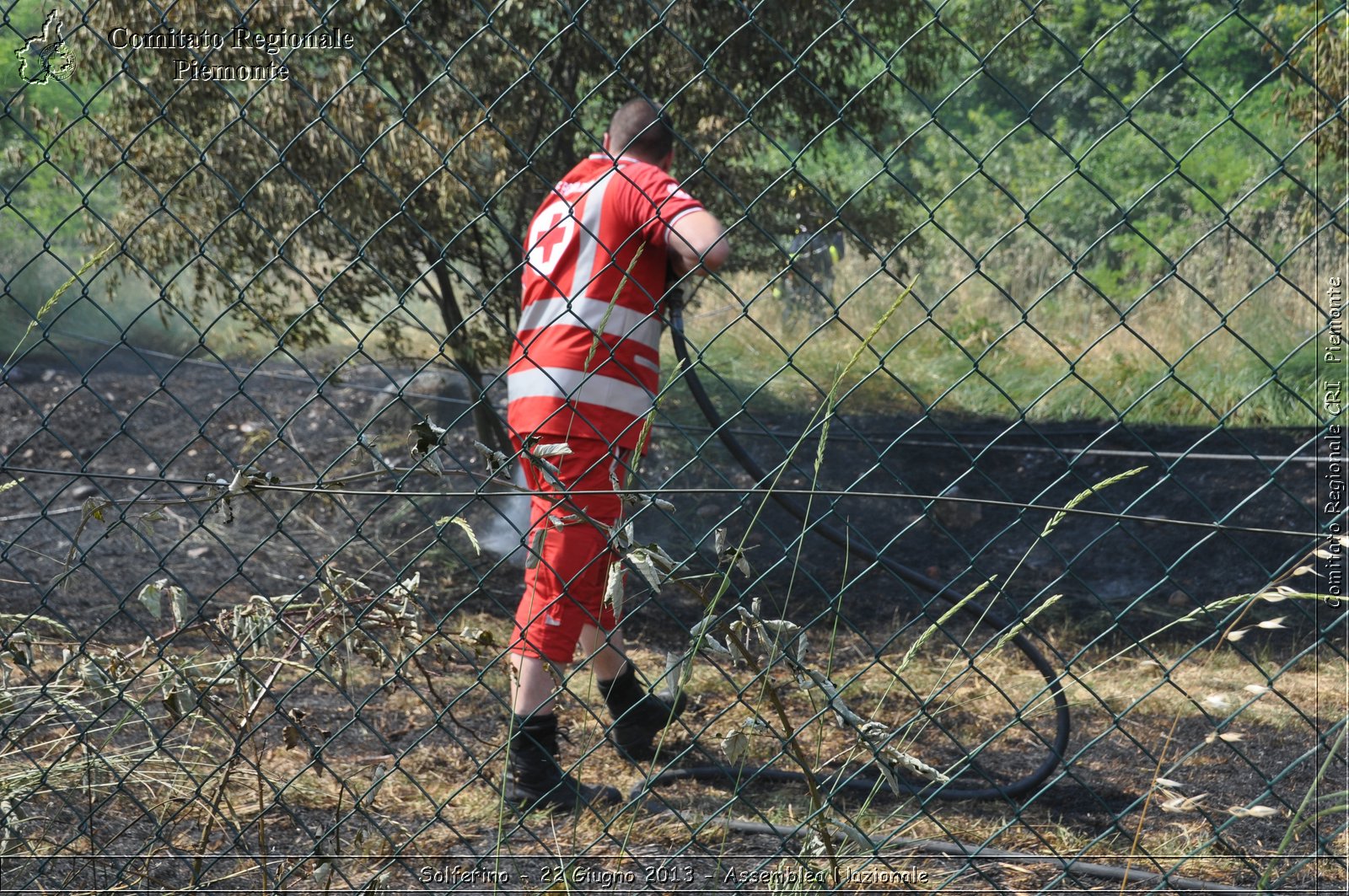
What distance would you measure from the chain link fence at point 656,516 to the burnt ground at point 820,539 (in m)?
0.03

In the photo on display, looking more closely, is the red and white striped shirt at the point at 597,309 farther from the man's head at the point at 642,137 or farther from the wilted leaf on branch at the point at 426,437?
the wilted leaf on branch at the point at 426,437

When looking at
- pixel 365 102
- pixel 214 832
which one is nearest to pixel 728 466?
pixel 365 102

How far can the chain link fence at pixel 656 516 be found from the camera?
5.62 ft

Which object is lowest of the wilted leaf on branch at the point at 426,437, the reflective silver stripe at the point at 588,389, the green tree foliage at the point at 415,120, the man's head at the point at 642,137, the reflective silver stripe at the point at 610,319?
the wilted leaf on branch at the point at 426,437

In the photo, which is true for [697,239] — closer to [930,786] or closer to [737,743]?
[737,743]

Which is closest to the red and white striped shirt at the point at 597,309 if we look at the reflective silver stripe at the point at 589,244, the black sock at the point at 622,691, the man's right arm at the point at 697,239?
the reflective silver stripe at the point at 589,244

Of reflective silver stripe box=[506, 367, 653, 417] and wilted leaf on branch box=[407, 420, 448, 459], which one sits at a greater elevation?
reflective silver stripe box=[506, 367, 653, 417]

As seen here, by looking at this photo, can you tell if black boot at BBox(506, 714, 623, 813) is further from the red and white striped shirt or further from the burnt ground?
the red and white striped shirt

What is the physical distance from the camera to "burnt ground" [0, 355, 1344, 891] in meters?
2.84

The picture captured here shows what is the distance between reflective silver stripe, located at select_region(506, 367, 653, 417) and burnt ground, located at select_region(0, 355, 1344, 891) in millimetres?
295

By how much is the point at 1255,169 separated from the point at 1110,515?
10.5 meters

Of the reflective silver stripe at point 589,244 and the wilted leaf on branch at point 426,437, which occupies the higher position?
the reflective silver stripe at point 589,244

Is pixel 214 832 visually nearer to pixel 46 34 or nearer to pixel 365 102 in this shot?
pixel 46 34

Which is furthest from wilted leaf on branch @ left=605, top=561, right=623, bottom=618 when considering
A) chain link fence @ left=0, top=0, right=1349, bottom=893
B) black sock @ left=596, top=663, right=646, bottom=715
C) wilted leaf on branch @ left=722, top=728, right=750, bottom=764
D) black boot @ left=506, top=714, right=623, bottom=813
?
black sock @ left=596, top=663, right=646, bottom=715
